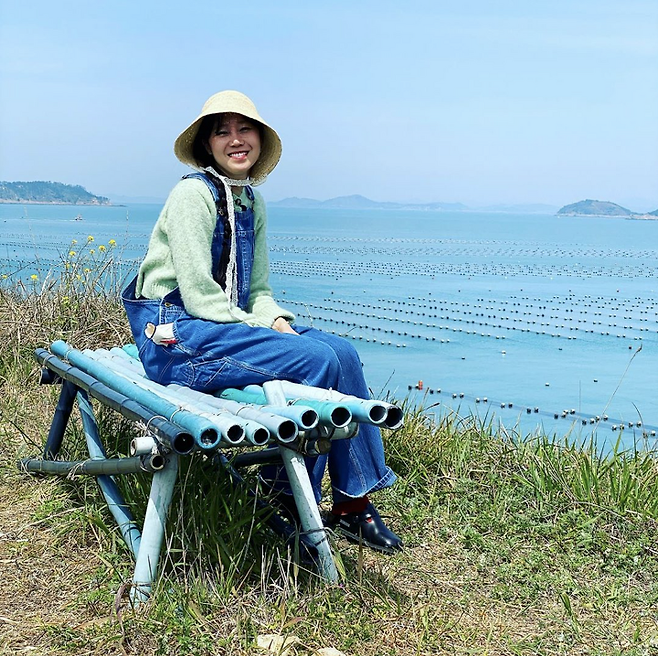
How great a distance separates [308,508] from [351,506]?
499 millimetres

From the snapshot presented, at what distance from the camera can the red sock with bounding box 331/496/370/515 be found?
10.0 feet

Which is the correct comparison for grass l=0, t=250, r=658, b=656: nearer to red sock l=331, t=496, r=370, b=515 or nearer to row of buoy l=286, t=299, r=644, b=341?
red sock l=331, t=496, r=370, b=515

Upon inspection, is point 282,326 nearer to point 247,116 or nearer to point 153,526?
point 247,116

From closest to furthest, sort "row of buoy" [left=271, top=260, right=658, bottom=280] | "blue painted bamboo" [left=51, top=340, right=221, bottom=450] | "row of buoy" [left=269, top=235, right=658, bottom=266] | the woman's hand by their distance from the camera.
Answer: "blue painted bamboo" [left=51, top=340, right=221, bottom=450] → the woman's hand → "row of buoy" [left=271, top=260, right=658, bottom=280] → "row of buoy" [left=269, top=235, right=658, bottom=266]

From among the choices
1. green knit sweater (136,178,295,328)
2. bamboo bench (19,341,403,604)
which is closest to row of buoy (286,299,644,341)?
green knit sweater (136,178,295,328)

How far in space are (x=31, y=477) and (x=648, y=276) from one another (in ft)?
71.9

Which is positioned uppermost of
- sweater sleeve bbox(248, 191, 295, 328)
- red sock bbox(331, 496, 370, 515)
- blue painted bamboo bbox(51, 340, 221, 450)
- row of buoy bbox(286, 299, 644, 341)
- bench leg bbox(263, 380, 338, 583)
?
sweater sleeve bbox(248, 191, 295, 328)

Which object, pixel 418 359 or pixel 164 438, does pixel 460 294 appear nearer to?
pixel 418 359

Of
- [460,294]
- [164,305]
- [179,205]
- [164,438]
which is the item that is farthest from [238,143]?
[460,294]

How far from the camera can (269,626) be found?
2375mm

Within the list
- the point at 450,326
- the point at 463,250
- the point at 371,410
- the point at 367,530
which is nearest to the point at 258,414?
the point at 371,410

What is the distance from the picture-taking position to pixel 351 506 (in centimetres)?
307

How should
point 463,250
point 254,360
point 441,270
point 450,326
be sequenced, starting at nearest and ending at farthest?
point 254,360, point 450,326, point 441,270, point 463,250

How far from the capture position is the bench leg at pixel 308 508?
259 cm
